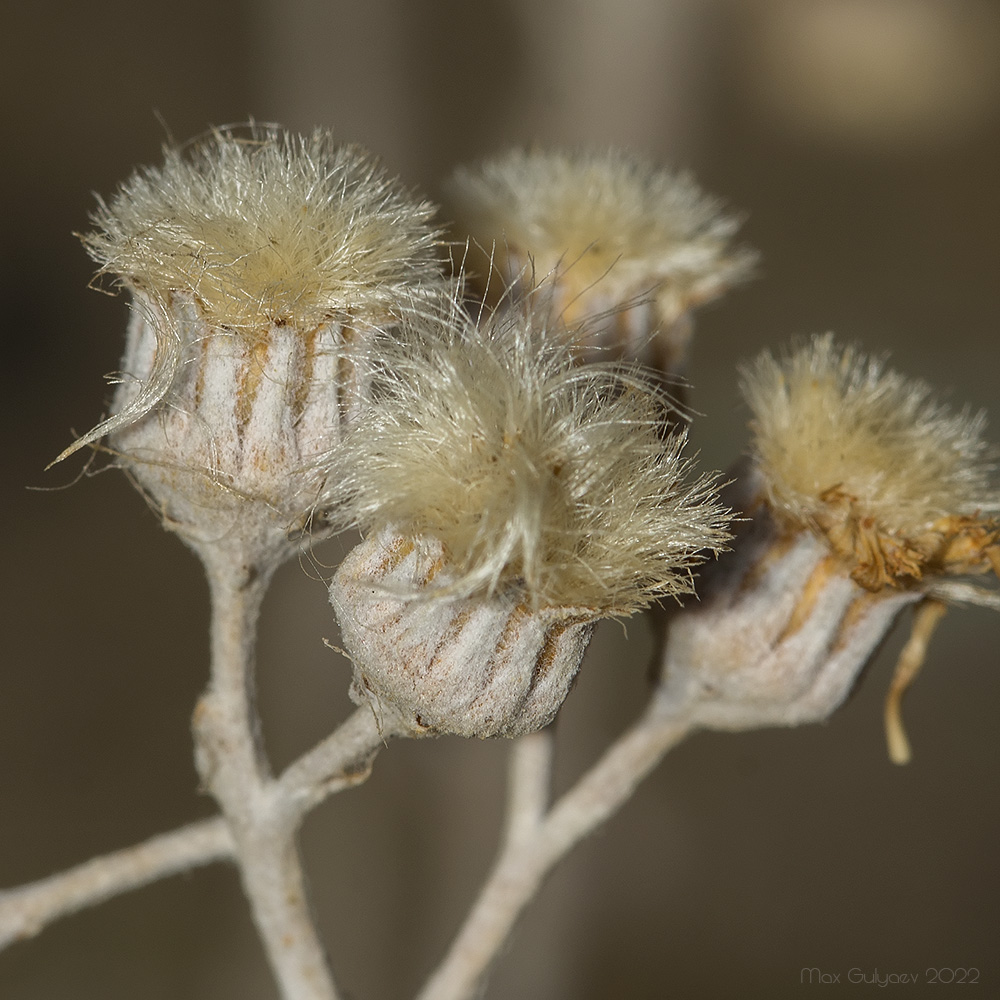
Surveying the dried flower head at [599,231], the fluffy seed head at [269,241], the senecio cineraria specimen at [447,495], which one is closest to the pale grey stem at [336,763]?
the senecio cineraria specimen at [447,495]

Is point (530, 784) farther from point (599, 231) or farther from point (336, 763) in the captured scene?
point (599, 231)

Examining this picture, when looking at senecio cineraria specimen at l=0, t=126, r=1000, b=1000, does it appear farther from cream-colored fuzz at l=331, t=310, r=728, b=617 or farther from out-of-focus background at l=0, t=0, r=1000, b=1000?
out-of-focus background at l=0, t=0, r=1000, b=1000

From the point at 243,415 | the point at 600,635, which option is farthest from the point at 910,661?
the point at 600,635

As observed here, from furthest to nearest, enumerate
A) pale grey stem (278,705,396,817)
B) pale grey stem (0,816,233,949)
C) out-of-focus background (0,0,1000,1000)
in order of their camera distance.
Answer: out-of-focus background (0,0,1000,1000)
pale grey stem (0,816,233,949)
pale grey stem (278,705,396,817)

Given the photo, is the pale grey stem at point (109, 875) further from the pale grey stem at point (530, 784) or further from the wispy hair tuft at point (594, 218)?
the wispy hair tuft at point (594, 218)

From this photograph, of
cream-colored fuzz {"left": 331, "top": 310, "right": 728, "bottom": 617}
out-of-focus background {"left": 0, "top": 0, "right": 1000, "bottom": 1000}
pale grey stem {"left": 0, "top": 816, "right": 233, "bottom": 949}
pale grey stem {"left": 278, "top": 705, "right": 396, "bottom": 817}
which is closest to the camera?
cream-colored fuzz {"left": 331, "top": 310, "right": 728, "bottom": 617}

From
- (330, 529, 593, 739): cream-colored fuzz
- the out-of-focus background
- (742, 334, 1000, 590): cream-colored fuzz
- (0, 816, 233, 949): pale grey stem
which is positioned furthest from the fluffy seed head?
the out-of-focus background

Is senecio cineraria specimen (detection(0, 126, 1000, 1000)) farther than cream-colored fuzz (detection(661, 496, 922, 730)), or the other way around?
cream-colored fuzz (detection(661, 496, 922, 730))
